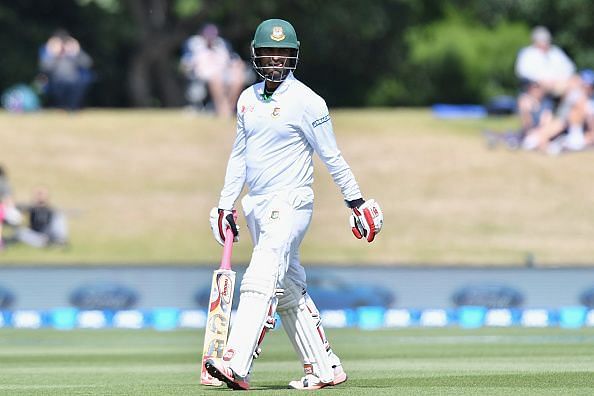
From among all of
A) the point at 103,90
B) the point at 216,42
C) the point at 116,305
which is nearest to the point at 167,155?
the point at 216,42

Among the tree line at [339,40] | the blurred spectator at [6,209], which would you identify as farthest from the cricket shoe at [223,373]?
the tree line at [339,40]

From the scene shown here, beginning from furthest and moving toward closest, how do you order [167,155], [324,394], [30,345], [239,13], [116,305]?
[239,13] < [167,155] < [116,305] < [30,345] < [324,394]

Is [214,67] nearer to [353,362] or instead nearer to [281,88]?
[353,362]

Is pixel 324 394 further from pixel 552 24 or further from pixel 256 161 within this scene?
pixel 552 24

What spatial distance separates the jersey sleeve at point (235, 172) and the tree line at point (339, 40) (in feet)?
91.8

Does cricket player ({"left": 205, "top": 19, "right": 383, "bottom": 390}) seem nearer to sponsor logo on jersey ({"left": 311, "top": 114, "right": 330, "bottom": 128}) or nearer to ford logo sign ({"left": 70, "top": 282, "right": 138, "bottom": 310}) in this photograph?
sponsor logo on jersey ({"left": 311, "top": 114, "right": 330, "bottom": 128})

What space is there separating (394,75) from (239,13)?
699 cm

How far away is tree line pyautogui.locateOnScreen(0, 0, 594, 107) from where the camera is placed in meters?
36.6

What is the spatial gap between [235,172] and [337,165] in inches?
22.2

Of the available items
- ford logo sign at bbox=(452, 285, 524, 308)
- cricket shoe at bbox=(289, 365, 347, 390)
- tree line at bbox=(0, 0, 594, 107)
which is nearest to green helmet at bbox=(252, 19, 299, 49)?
cricket shoe at bbox=(289, 365, 347, 390)

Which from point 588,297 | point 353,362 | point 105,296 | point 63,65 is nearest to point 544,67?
point 588,297

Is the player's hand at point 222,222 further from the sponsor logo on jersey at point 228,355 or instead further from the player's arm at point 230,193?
the sponsor logo on jersey at point 228,355

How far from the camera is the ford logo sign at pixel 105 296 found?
17797mm

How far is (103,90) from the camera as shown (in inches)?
1551
